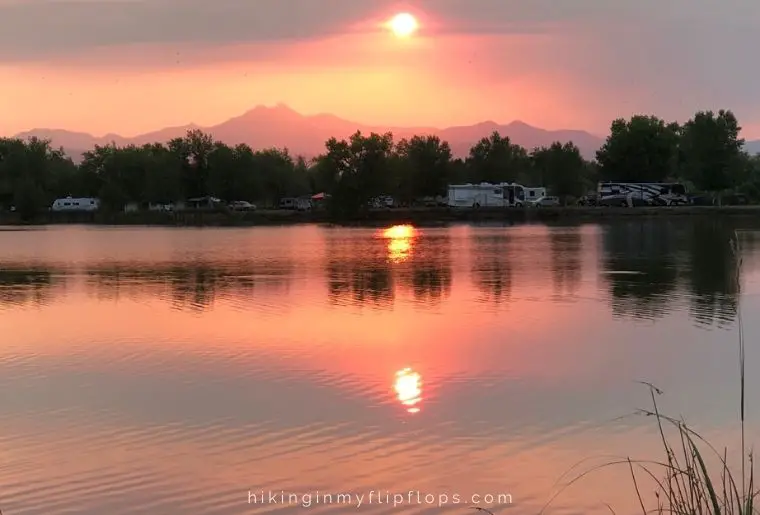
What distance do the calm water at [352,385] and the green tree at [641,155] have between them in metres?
66.4

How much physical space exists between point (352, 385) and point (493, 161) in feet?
309

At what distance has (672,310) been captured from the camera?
19250 mm

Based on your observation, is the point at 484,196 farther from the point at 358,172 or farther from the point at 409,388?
the point at 409,388

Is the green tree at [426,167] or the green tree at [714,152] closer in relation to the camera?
the green tree at [714,152]

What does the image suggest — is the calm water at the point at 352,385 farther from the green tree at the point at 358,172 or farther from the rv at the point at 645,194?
the green tree at the point at 358,172

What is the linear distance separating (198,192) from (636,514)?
106m

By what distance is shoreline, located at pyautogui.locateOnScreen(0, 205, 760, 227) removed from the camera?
72.8 metres

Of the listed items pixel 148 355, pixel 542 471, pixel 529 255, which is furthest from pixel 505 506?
pixel 529 255

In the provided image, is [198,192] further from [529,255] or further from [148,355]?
[148,355]

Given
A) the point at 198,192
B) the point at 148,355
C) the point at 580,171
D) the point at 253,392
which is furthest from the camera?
the point at 198,192

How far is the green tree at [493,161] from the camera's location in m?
104

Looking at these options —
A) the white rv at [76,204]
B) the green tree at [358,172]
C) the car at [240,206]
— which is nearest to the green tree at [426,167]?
the green tree at [358,172]

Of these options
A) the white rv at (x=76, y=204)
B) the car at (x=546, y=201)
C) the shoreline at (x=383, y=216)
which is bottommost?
the shoreline at (x=383, y=216)

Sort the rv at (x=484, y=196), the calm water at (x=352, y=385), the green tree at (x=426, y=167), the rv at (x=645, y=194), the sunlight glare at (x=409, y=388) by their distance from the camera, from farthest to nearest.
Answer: the green tree at (x=426, y=167) < the rv at (x=484, y=196) < the rv at (x=645, y=194) < the sunlight glare at (x=409, y=388) < the calm water at (x=352, y=385)
